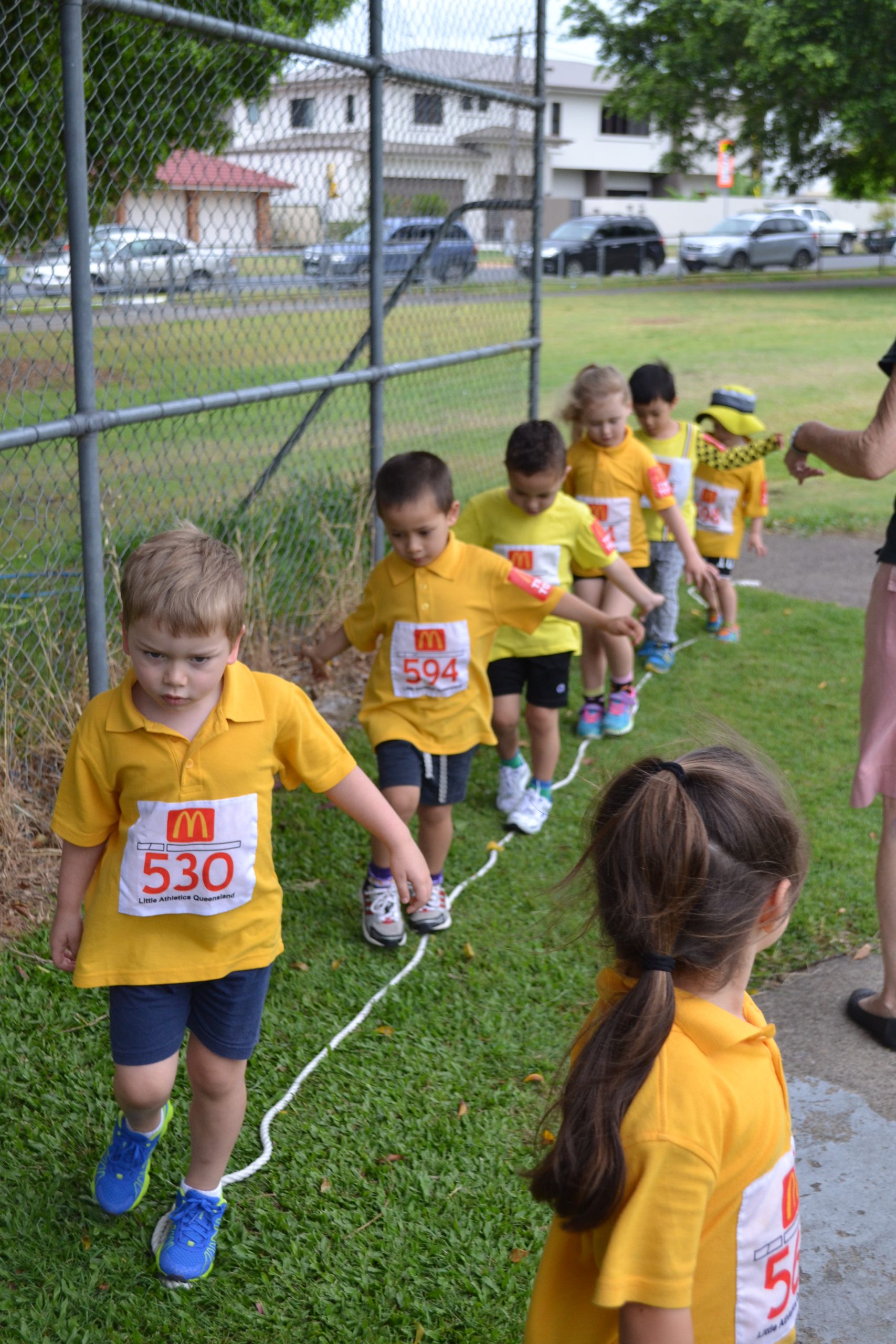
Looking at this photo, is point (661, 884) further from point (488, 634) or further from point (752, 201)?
point (752, 201)

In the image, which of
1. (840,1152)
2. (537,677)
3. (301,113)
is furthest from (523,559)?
(840,1152)

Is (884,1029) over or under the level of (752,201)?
under

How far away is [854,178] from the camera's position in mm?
37000

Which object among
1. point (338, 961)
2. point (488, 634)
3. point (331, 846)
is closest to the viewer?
point (338, 961)

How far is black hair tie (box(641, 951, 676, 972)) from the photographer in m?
1.54

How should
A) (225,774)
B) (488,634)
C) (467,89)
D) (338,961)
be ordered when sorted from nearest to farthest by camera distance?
1. (225,774)
2. (338,961)
3. (488,634)
4. (467,89)

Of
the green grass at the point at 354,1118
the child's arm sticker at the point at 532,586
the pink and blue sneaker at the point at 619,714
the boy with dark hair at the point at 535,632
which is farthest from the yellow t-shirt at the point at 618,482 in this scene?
the child's arm sticker at the point at 532,586

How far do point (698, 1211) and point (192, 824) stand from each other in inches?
48.0

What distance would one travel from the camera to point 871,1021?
335 centimetres

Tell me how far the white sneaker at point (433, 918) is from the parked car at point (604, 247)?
110 ft

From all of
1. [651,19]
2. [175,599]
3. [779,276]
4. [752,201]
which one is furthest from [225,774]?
[752,201]

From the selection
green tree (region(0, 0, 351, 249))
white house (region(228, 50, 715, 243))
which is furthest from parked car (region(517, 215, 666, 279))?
green tree (region(0, 0, 351, 249))

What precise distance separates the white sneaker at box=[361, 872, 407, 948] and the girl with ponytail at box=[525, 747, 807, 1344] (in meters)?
2.16

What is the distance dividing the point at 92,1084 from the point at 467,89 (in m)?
4.98
